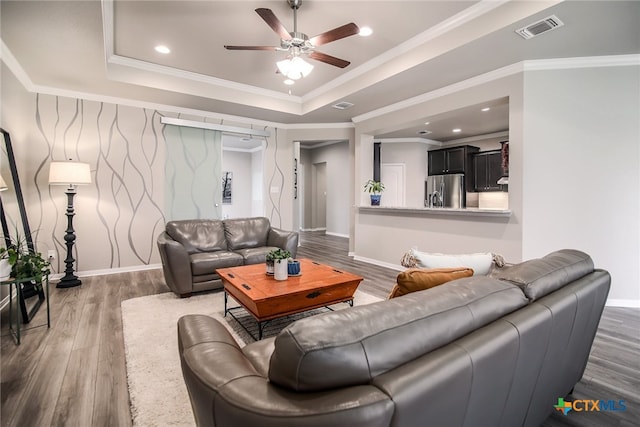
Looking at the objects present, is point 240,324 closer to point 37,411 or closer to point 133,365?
point 133,365

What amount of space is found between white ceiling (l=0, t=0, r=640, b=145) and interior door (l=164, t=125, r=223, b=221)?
0.62 metres

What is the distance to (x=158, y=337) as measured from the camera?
2521 mm

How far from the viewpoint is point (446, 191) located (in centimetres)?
745

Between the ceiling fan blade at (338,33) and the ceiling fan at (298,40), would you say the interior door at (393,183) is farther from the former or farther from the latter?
the ceiling fan blade at (338,33)

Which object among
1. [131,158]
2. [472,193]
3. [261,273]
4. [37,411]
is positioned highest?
[131,158]

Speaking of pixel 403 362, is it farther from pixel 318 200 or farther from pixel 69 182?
pixel 318 200

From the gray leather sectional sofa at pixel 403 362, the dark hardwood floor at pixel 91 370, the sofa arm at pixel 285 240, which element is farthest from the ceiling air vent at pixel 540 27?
the sofa arm at pixel 285 240

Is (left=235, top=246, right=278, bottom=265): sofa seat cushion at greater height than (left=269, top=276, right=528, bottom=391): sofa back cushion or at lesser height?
lesser

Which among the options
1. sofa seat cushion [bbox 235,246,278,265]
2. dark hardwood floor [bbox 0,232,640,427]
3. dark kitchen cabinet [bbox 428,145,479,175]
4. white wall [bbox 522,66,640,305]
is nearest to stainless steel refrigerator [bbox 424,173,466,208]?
dark kitchen cabinet [bbox 428,145,479,175]

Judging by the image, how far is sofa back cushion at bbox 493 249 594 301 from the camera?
1330 mm

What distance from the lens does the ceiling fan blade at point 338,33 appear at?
99.4 inches

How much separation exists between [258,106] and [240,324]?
3709 mm

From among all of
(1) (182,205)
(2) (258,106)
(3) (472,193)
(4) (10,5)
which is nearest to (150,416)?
(4) (10,5)

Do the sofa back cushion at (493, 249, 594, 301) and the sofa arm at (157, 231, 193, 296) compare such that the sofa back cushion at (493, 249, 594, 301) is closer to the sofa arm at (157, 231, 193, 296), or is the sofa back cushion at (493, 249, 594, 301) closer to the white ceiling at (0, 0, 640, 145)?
the white ceiling at (0, 0, 640, 145)
